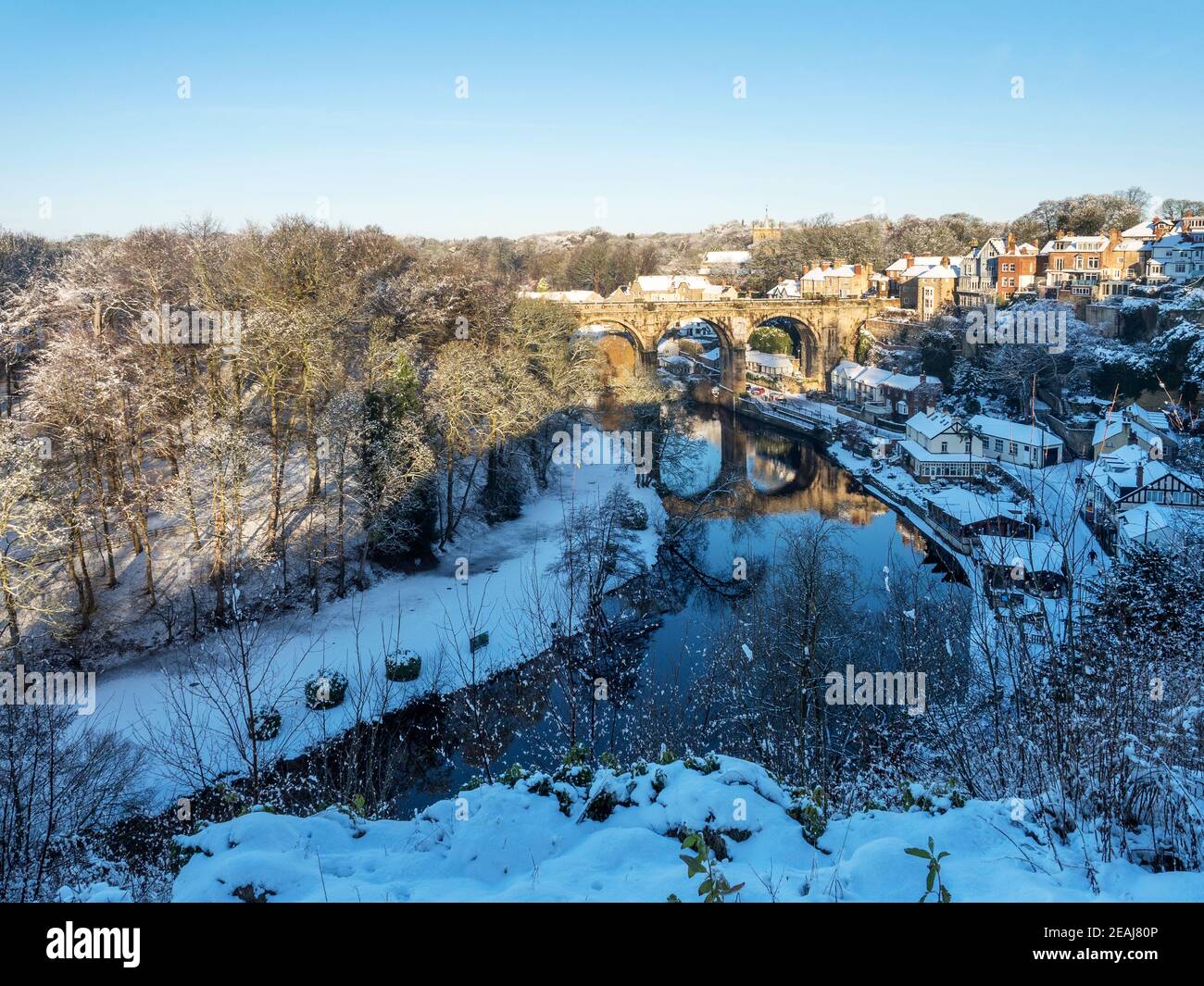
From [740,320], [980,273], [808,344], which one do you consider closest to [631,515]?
[740,320]

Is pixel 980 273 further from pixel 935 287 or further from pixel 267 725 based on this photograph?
pixel 267 725

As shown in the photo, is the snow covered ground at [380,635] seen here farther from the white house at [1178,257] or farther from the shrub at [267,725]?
the white house at [1178,257]

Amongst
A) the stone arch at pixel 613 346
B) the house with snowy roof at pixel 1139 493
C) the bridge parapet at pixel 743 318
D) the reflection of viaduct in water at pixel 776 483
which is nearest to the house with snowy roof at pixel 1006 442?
the reflection of viaduct in water at pixel 776 483

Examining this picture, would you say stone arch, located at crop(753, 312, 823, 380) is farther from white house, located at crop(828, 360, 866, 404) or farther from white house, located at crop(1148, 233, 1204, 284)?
white house, located at crop(1148, 233, 1204, 284)

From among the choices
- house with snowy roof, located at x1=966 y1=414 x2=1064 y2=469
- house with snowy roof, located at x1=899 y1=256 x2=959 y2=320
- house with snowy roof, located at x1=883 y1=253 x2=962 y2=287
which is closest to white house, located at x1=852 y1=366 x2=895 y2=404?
house with snowy roof, located at x1=899 y1=256 x2=959 y2=320

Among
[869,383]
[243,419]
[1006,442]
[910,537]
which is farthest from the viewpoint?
[869,383]
